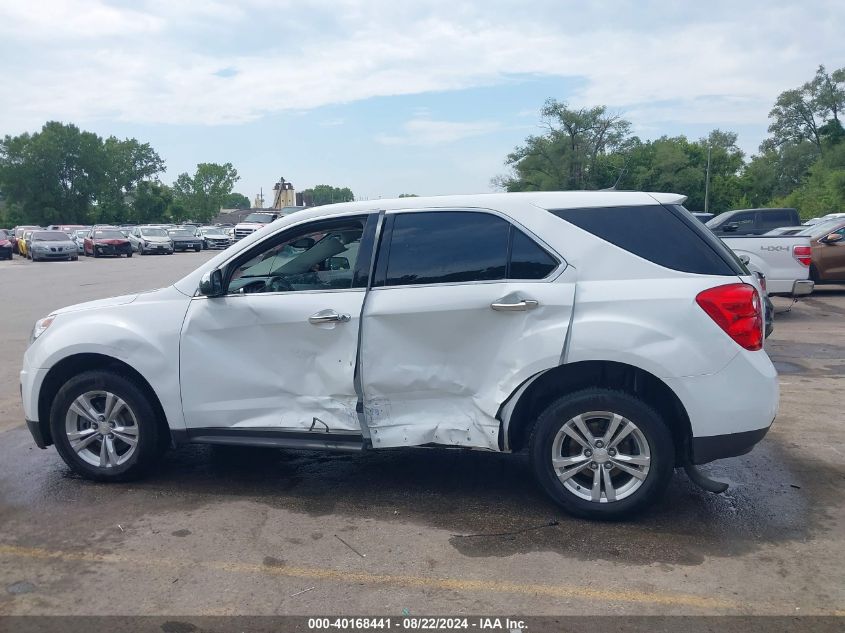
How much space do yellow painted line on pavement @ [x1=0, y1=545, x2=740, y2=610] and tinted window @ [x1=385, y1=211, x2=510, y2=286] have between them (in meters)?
1.77

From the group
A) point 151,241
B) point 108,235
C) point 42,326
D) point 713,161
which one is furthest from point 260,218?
point 713,161

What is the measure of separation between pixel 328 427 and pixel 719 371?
2332 millimetres

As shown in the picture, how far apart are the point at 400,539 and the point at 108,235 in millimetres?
42273

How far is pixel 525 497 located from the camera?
197 inches

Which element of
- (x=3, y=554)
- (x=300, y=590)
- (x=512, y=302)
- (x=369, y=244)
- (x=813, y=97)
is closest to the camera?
(x=300, y=590)

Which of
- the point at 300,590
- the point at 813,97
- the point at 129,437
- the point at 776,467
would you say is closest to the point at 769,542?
the point at 776,467

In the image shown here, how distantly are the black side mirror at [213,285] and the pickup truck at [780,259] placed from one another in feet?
33.1

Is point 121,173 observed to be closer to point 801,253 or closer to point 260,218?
point 260,218

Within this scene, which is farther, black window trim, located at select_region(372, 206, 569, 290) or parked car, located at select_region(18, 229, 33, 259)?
parked car, located at select_region(18, 229, 33, 259)

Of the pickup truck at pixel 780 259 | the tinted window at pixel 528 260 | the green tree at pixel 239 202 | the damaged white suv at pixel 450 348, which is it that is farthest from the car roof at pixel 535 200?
the green tree at pixel 239 202

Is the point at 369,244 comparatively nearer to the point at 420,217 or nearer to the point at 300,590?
the point at 420,217

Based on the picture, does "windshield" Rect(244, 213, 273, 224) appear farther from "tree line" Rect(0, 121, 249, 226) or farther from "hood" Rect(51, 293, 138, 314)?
"tree line" Rect(0, 121, 249, 226)

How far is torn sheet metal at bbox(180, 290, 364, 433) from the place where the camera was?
486 centimetres

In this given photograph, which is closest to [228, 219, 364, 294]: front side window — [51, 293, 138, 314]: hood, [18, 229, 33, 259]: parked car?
[51, 293, 138, 314]: hood
